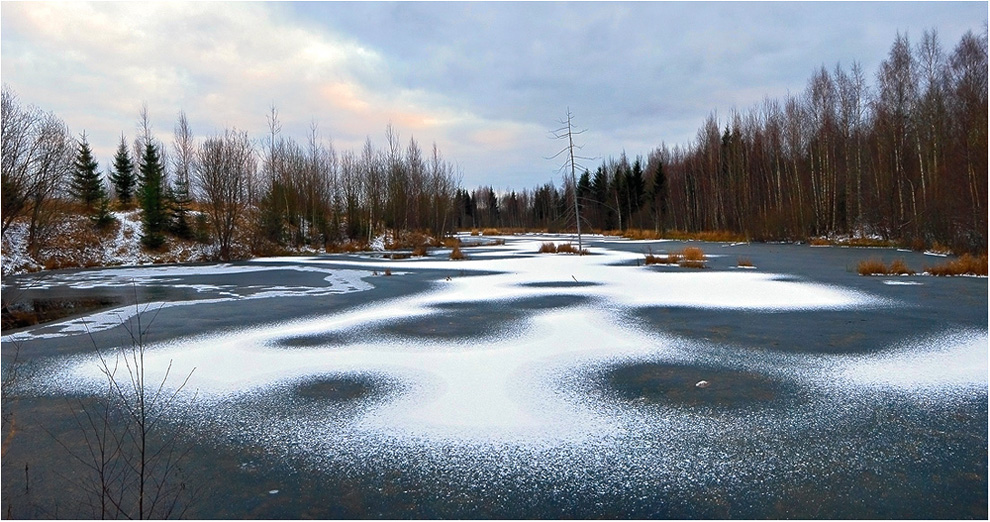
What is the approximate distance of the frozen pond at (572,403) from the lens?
3.09 meters

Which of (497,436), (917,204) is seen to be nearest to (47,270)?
(497,436)

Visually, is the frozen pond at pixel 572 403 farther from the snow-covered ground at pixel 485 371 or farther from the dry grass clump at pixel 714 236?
the dry grass clump at pixel 714 236

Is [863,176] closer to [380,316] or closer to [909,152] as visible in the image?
[909,152]

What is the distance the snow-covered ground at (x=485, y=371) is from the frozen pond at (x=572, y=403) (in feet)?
0.11

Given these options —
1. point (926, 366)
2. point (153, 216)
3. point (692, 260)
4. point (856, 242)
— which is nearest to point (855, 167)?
point (856, 242)

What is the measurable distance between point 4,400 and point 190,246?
1159 inches

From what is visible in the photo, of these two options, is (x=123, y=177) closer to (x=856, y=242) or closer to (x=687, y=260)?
(x=687, y=260)

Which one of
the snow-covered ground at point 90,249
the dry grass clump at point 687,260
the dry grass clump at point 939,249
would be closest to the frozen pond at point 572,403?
the dry grass clump at point 687,260

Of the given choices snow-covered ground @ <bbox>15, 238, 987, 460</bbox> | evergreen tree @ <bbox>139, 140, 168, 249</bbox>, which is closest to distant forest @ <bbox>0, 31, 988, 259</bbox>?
evergreen tree @ <bbox>139, 140, 168, 249</bbox>

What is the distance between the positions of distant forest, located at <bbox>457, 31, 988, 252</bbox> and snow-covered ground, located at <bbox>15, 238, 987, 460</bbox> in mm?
13782

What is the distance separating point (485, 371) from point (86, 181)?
126 ft

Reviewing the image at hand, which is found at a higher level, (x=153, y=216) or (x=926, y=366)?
(x=153, y=216)

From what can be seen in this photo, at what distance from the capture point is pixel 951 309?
8922 millimetres

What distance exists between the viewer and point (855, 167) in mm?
35250
